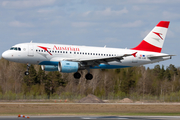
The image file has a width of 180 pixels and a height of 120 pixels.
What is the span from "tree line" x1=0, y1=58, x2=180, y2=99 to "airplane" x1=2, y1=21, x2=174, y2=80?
2864 centimetres

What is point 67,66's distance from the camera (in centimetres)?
4716

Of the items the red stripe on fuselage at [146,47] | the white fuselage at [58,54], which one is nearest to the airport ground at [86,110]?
the white fuselage at [58,54]

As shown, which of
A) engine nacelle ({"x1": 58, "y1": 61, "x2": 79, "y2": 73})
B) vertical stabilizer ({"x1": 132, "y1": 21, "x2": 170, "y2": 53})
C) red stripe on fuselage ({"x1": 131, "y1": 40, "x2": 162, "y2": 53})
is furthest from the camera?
vertical stabilizer ({"x1": 132, "y1": 21, "x2": 170, "y2": 53})

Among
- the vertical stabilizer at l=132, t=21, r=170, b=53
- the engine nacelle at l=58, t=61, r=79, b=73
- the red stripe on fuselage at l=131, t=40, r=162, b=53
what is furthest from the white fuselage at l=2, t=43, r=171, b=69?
the vertical stabilizer at l=132, t=21, r=170, b=53

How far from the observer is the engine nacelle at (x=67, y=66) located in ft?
154

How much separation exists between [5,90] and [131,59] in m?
50.8

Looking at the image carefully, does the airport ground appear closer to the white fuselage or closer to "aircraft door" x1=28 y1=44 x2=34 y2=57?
the white fuselage

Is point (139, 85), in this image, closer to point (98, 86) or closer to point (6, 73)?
point (98, 86)

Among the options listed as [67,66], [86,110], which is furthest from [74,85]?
[67,66]

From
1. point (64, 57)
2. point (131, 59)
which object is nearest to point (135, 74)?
point (131, 59)

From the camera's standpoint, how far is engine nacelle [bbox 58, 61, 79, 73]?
47047 mm

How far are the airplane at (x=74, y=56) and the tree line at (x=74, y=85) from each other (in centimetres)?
2864

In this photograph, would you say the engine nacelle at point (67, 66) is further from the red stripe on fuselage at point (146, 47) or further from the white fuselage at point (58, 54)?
the red stripe on fuselage at point (146, 47)

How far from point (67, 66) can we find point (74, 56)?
245cm
